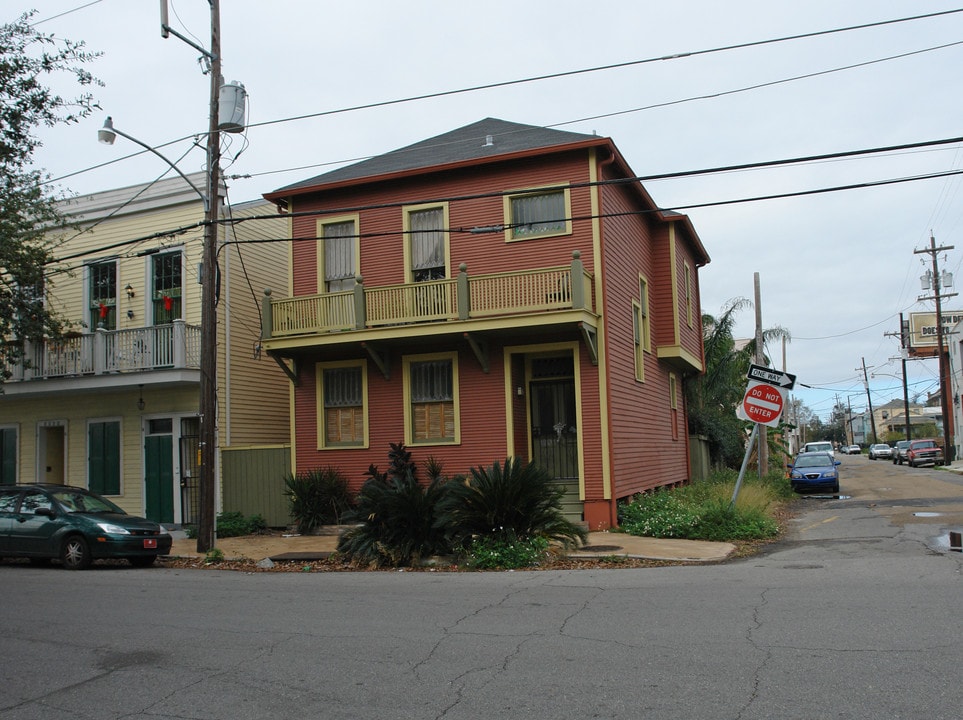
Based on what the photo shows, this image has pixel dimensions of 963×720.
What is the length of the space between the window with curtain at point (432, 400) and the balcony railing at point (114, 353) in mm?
5210

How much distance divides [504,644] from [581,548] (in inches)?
276

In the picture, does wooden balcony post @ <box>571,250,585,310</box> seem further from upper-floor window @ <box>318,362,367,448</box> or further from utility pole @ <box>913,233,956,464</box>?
utility pole @ <box>913,233,956,464</box>

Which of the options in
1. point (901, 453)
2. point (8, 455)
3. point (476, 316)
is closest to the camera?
point (476, 316)

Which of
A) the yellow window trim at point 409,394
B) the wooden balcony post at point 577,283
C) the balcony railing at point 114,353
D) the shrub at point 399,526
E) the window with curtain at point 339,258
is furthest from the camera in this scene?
the balcony railing at point 114,353

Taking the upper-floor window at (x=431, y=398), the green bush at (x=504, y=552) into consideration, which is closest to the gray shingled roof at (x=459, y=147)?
the upper-floor window at (x=431, y=398)

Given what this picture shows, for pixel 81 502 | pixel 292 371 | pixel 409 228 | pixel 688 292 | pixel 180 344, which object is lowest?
pixel 81 502

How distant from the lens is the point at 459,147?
19.6m

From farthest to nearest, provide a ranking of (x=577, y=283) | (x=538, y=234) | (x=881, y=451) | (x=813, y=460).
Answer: (x=881, y=451), (x=813, y=460), (x=538, y=234), (x=577, y=283)

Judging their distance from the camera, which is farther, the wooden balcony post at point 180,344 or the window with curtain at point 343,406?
the wooden balcony post at point 180,344

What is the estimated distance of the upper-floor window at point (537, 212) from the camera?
17.5 m

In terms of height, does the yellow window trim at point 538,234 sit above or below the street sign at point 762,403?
above

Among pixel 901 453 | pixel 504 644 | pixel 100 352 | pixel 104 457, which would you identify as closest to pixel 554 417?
pixel 100 352

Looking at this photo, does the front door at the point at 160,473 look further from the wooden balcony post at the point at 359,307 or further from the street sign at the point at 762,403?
the street sign at the point at 762,403

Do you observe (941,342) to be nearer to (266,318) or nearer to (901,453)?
(901,453)
